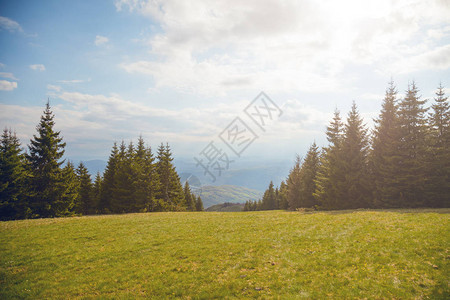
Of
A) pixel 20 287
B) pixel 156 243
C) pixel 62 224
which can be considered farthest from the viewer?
pixel 62 224

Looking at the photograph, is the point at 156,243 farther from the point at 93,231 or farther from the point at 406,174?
the point at 406,174

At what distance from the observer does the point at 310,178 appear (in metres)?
47.2

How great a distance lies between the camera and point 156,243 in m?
16.7

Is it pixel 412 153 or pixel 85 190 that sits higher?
pixel 412 153

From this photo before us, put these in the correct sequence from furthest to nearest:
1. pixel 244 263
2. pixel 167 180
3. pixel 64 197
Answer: pixel 167 180 < pixel 64 197 < pixel 244 263

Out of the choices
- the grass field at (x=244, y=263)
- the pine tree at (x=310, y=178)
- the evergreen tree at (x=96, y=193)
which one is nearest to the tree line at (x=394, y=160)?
the pine tree at (x=310, y=178)

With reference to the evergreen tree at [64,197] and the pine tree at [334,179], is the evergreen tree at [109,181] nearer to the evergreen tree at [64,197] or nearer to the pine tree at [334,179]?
the evergreen tree at [64,197]

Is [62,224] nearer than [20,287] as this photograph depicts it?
No

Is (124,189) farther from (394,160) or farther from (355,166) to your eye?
(394,160)

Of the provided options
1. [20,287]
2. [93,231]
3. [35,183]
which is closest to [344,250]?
[20,287]

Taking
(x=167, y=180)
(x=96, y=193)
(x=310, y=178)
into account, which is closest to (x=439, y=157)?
(x=310, y=178)

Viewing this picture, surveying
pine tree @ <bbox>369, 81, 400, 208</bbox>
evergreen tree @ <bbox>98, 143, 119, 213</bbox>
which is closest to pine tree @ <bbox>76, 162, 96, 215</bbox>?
evergreen tree @ <bbox>98, 143, 119, 213</bbox>

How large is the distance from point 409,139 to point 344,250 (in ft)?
93.8

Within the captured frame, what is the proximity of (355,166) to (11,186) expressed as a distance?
58.2 metres
